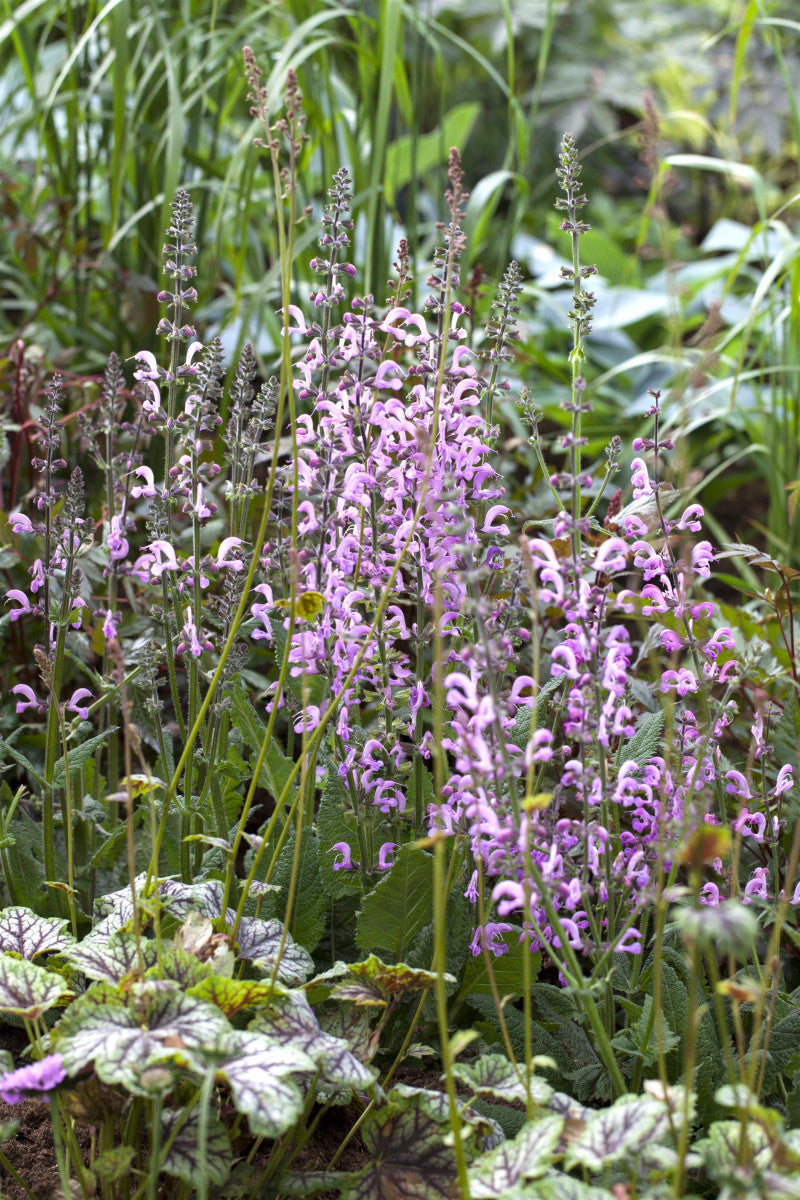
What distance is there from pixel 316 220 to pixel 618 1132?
2.91 metres

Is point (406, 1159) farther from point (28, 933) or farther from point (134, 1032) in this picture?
point (28, 933)

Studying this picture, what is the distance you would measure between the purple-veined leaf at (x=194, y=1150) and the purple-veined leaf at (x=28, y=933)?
275 millimetres

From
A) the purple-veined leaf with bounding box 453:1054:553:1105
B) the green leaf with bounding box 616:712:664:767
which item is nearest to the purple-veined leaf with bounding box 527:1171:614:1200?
the purple-veined leaf with bounding box 453:1054:553:1105

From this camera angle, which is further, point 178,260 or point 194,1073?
point 178,260

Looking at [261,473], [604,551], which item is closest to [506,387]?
[604,551]

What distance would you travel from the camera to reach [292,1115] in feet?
3.47

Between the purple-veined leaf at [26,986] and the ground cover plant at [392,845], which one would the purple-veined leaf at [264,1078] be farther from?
the purple-veined leaf at [26,986]

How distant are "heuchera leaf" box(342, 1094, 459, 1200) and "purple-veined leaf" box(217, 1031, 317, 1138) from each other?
190 millimetres

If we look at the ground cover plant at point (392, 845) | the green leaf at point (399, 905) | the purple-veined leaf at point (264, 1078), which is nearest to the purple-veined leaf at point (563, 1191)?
the ground cover plant at point (392, 845)

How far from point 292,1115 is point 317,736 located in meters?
0.37

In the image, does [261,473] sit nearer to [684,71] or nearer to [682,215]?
[682,215]

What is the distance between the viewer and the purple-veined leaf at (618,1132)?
1.05 metres

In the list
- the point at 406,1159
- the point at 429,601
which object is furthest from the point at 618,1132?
the point at 429,601

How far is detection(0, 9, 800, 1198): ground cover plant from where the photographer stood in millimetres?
1169
